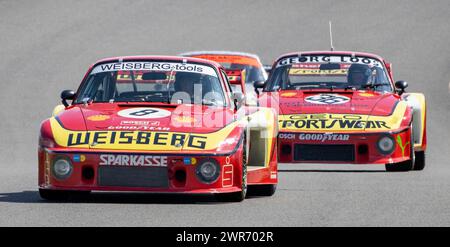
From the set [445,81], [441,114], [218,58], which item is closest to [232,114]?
[218,58]

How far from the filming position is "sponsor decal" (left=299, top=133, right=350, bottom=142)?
43.7 feet

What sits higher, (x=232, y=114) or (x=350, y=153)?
(x=232, y=114)

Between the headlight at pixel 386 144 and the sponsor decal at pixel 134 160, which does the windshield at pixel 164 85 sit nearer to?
the sponsor decal at pixel 134 160

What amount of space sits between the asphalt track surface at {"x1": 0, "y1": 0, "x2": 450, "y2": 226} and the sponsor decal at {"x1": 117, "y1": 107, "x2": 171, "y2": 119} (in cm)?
68

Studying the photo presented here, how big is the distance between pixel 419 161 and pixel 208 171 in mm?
5371

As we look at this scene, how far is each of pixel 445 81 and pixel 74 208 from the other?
18.7 meters

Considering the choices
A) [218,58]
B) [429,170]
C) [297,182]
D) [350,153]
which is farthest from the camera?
[218,58]

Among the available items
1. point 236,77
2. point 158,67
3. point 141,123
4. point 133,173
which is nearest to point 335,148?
point 236,77

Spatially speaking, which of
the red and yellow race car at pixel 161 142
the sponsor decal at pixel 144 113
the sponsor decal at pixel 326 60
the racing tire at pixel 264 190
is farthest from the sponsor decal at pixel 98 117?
the sponsor decal at pixel 326 60

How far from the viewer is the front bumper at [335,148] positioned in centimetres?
1331

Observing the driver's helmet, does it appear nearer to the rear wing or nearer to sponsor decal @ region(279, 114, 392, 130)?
the rear wing

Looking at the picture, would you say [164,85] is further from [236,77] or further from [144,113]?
[236,77]

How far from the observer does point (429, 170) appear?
47.7 feet

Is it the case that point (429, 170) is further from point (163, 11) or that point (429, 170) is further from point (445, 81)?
point (163, 11)
